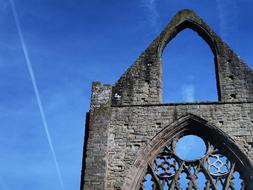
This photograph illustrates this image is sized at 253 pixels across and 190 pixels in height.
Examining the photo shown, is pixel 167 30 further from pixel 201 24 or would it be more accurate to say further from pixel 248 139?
pixel 248 139

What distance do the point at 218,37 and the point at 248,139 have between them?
2997 millimetres

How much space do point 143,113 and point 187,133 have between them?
99cm

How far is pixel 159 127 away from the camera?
9.50 m

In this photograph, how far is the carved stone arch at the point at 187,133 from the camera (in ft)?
28.8

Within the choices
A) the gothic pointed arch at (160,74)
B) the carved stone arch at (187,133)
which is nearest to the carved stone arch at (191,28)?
the gothic pointed arch at (160,74)

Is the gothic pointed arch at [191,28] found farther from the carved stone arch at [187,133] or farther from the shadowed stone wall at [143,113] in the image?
the carved stone arch at [187,133]

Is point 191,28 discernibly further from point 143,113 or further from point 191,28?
point 143,113

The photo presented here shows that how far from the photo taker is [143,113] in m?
9.80

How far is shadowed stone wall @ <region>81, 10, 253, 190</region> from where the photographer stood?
29.5 ft

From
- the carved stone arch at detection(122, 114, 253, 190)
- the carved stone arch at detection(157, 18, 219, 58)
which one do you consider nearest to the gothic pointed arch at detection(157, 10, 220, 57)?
the carved stone arch at detection(157, 18, 219, 58)

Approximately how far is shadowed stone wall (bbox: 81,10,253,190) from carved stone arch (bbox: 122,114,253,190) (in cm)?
5

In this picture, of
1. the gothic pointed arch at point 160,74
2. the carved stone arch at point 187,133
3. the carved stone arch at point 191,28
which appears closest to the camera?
the carved stone arch at point 187,133

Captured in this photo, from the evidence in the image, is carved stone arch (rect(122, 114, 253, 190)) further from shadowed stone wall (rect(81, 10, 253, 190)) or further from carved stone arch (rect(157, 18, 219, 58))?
carved stone arch (rect(157, 18, 219, 58))

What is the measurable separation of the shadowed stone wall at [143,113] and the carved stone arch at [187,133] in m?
0.05
